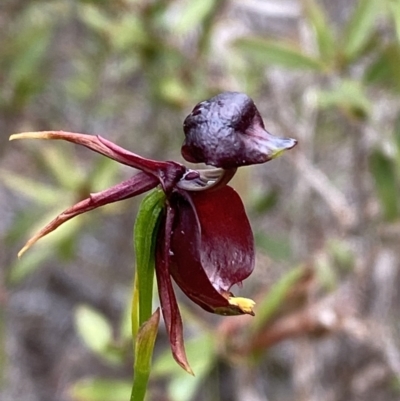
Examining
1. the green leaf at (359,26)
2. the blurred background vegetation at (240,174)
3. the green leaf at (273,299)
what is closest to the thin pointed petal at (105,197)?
the blurred background vegetation at (240,174)

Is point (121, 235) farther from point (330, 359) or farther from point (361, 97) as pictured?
point (361, 97)

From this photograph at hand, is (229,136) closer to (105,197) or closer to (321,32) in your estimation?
(105,197)

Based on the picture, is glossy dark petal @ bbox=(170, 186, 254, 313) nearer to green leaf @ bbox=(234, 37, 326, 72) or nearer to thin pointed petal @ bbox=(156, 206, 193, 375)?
thin pointed petal @ bbox=(156, 206, 193, 375)

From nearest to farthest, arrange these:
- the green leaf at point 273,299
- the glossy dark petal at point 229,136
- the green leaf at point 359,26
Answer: the glossy dark petal at point 229,136 → the green leaf at point 359,26 → the green leaf at point 273,299

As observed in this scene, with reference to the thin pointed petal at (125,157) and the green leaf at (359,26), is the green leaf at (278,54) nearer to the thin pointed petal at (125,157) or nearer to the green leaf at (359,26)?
the green leaf at (359,26)

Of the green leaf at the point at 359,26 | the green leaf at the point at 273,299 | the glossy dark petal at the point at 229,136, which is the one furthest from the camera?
the green leaf at the point at 273,299

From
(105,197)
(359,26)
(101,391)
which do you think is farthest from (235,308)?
(101,391)
